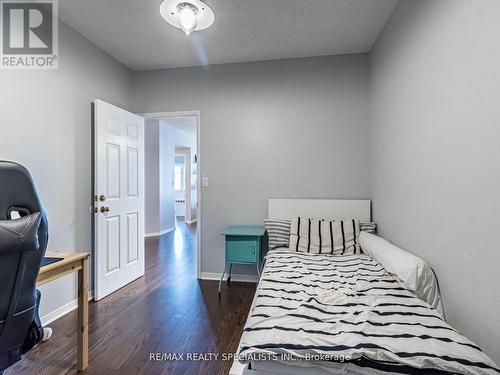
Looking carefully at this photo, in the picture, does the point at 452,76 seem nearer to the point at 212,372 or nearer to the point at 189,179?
the point at 212,372

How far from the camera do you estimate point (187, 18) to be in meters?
1.89

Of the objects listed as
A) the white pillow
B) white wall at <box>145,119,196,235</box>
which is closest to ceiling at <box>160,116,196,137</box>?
white wall at <box>145,119,196,235</box>

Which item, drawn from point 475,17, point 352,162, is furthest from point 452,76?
point 352,162

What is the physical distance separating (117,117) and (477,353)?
10.5 ft

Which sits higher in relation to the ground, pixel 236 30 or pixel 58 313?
pixel 236 30

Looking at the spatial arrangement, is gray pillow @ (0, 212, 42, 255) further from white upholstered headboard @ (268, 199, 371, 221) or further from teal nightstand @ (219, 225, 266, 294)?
white upholstered headboard @ (268, 199, 371, 221)

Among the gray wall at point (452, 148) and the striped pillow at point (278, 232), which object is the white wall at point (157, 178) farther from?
the gray wall at point (452, 148)

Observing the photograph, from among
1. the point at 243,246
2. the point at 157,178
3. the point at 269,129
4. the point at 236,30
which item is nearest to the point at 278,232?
the point at 243,246

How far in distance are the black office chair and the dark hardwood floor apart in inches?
27.0

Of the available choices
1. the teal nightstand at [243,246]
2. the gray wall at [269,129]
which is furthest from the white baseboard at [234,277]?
the teal nightstand at [243,246]

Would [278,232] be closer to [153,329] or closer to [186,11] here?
[153,329]

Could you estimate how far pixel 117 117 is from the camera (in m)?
2.78

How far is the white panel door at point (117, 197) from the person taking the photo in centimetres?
254

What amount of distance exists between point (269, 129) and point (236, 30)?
3.43 feet
